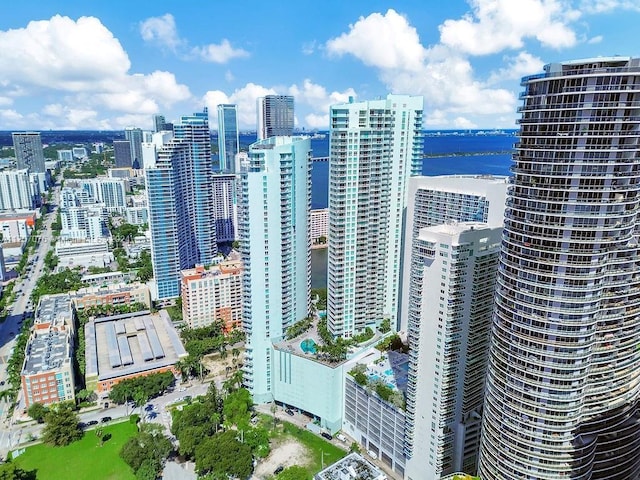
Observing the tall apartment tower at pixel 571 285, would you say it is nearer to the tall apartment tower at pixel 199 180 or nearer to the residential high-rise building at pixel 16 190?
the tall apartment tower at pixel 199 180

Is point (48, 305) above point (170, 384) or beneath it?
above

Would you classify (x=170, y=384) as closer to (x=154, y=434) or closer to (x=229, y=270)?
(x=154, y=434)

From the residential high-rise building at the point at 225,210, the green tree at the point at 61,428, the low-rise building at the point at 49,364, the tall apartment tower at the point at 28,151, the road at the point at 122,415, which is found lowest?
the road at the point at 122,415

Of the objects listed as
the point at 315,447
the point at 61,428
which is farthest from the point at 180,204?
the point at 315,447

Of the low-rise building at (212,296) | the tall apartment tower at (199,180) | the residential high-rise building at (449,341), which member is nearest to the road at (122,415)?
the low-rise building at (212,296)

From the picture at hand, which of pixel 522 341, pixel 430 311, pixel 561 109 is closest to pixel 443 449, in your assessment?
pixel 430 311

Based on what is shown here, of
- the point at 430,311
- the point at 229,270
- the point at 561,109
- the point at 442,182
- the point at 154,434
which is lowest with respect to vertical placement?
the point at 154,434
